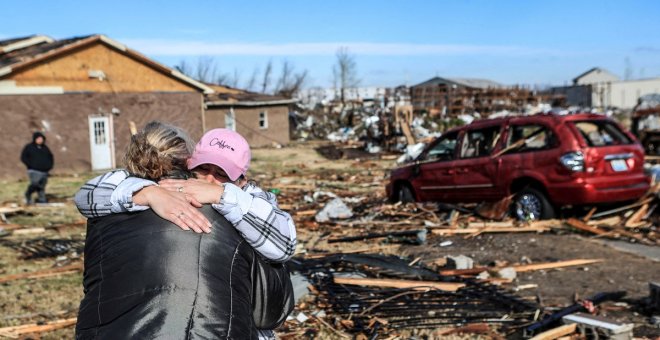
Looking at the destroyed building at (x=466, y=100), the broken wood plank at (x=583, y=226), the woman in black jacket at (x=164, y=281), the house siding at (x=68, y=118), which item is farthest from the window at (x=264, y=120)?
the woman in black jacket at (x=164, y=281)

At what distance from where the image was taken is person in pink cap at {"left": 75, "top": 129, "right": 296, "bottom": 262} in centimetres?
241

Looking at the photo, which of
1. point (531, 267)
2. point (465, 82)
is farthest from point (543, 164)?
point (465, 82)

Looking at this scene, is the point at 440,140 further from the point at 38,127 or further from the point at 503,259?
the point at 38,127

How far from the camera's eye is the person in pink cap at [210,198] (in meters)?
2.41

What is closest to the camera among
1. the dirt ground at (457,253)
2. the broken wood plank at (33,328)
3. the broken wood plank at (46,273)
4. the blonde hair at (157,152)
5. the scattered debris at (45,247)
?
the blonde hair at (157,152)

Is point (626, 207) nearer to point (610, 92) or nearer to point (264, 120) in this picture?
point (264, 120)

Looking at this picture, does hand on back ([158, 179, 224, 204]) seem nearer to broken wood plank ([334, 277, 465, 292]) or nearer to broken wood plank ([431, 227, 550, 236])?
broken wood plank ([334, 277, 465, 292])

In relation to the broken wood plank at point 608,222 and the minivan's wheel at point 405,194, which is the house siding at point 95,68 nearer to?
the minivan's wheel at point 405,194

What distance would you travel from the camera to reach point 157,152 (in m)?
2.66

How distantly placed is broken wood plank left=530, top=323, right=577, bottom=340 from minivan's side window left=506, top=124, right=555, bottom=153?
5175 millimetres

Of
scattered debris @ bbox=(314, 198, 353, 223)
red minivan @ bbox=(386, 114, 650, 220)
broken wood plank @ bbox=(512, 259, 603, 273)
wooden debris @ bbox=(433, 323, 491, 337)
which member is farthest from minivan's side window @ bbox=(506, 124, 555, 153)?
wooden debris @ bbox=(433, 323, 491, 337)

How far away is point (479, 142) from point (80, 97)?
1983 centimetres

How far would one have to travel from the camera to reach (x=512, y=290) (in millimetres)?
7289

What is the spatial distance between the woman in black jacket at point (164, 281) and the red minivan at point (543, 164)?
27.8 ft
